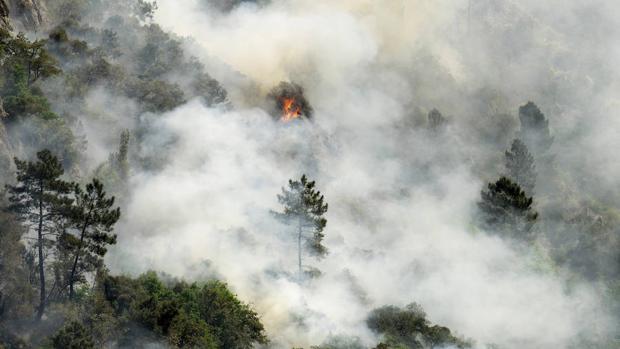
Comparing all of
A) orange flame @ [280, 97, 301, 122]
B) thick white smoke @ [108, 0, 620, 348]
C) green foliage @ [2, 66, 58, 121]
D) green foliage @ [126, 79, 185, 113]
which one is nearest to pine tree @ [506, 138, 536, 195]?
thick white smoke @ [108, 0, 620, 348]

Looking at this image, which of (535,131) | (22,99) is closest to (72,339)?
(22,99)

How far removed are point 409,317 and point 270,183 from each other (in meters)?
23.1

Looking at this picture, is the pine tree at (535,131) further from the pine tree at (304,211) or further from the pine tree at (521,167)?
the pine tree at (304,211)

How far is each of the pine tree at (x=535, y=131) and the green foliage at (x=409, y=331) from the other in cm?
4337

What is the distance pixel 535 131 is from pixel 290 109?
32617 millimetres

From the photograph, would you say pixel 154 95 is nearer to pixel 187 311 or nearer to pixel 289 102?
pixel 289 102

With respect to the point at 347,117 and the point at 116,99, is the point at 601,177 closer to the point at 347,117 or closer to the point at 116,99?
the point at 347,117

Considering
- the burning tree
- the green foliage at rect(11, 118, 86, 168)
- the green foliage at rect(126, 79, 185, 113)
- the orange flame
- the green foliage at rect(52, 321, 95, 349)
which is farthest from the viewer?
the burning tree

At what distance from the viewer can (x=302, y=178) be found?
2028 inches

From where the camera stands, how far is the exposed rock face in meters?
59.4

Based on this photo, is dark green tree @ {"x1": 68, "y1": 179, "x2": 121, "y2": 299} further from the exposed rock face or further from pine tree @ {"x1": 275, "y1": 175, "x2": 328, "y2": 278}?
the exposed rock face

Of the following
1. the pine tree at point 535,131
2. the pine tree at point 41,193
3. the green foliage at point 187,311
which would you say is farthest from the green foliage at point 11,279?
the pine tree at point 535,131

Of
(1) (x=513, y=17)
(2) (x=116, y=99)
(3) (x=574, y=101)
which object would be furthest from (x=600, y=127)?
(2) (x=116, y=99)

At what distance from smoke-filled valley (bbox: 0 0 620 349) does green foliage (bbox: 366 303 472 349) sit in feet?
0.68
